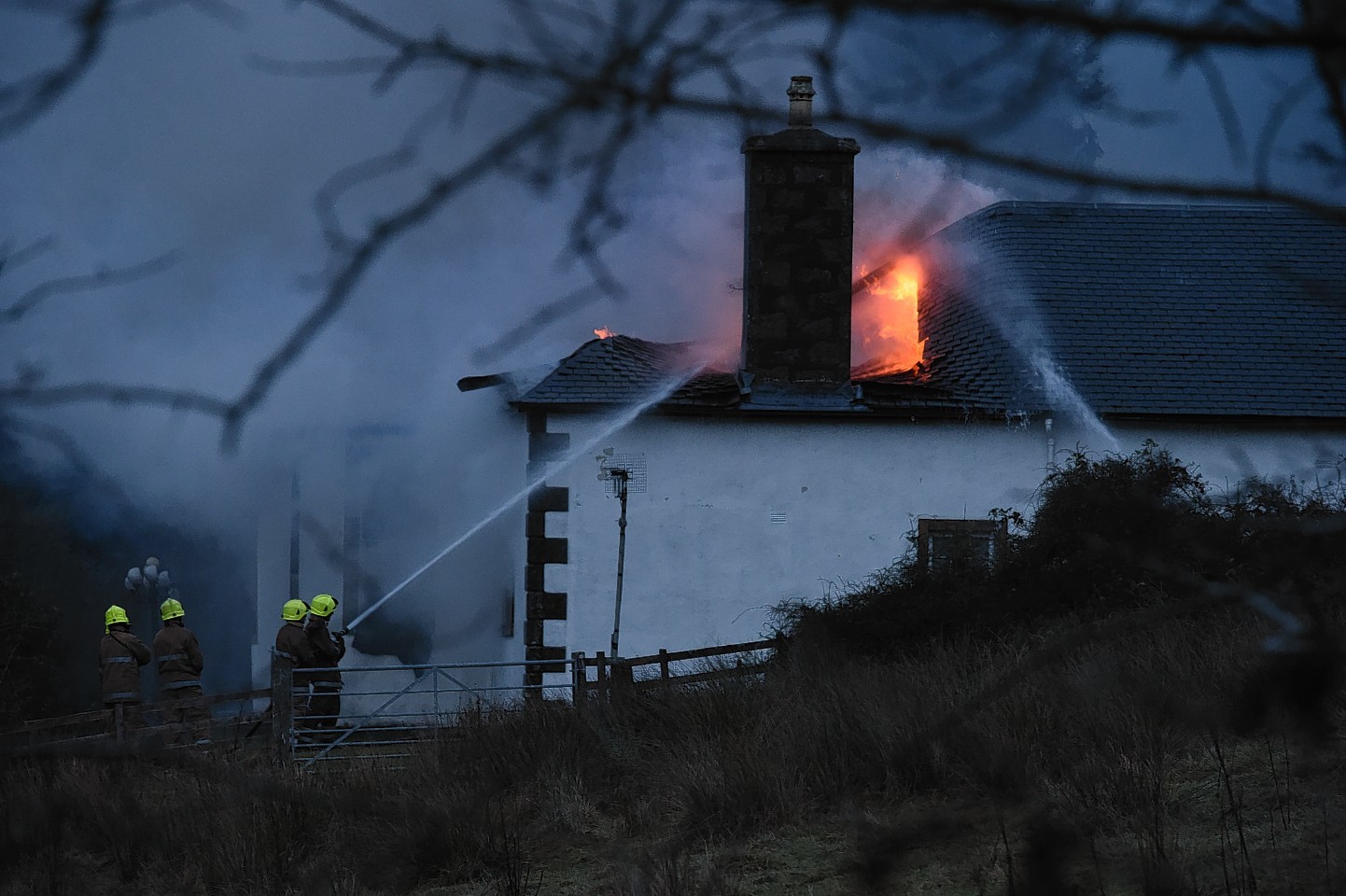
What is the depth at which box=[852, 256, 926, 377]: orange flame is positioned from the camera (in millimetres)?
16266

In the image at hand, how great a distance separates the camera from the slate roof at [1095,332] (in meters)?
13.8

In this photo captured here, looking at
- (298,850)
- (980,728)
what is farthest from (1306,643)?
(298,850)

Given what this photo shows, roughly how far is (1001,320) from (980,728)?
29.7 feet

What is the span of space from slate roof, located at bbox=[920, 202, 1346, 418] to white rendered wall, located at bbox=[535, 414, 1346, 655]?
526 mm

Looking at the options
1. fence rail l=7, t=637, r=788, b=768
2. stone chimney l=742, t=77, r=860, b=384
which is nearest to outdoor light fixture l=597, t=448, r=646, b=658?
fence rail l=7, t=637, r=788, b=768

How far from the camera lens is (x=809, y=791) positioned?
712cm

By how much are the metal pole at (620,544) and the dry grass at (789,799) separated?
14.3ft

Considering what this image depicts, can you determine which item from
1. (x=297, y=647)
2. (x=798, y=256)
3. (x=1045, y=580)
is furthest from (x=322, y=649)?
(x=1045, y=580)

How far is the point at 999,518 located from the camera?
13156mm

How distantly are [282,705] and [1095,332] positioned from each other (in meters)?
9.39

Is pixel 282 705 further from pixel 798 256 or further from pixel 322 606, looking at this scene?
pixel 798 256

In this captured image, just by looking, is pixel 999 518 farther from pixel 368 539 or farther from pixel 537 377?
pixel 368 539

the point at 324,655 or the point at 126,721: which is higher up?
the point at 324,655

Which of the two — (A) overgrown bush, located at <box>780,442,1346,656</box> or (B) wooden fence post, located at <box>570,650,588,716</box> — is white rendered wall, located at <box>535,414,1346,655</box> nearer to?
(A) overgrown bush, located at <box>780,442,1346,656</box>
